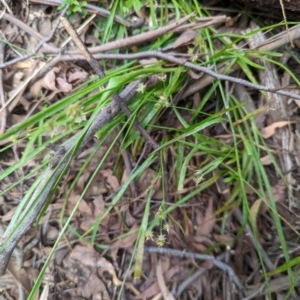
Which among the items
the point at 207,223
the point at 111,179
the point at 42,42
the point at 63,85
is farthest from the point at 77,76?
the point at 207,223

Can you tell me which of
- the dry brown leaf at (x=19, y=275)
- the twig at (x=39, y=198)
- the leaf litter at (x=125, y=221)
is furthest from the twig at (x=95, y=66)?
the dry brown leaf at (x=19, y=275)

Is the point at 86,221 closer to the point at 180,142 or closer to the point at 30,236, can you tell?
the point at 30,236

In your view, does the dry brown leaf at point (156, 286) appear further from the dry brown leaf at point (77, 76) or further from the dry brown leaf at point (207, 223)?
the dry brown leaf at point (77, 76)

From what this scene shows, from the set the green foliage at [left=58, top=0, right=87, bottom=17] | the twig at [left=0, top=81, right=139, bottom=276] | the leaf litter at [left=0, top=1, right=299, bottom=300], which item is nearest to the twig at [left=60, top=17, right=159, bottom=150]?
the twig at [left=0, top=81, right=139, bottom=276]

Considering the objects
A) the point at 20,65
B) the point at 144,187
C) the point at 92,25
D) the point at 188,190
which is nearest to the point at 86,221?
the point at 144,187

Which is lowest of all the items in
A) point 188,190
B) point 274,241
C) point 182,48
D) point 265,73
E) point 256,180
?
point 274,241

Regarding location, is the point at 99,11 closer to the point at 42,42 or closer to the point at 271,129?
the point at 42,42

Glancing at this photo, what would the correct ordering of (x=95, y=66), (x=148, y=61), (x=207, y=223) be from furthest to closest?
(x=207, y=223) < (x=148, y=61) < (x=95, y=66)
